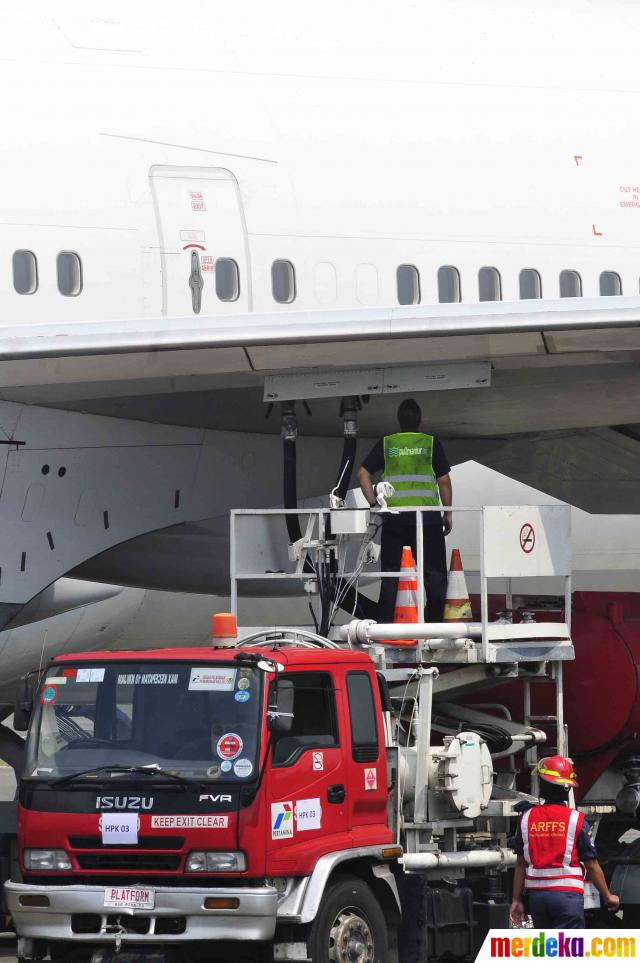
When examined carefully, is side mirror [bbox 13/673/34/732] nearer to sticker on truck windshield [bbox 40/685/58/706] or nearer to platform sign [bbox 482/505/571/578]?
sticker on truck windshield [bbox 40/685/58/706]

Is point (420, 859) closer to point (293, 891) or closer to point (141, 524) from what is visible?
point (293, 891)

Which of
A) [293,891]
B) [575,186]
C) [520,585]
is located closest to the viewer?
[293,891]

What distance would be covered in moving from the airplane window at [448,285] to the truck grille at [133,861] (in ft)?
19.0

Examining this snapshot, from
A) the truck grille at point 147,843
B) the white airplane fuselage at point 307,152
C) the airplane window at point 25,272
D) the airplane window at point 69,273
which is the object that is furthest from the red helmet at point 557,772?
the airplane window at point 25,272

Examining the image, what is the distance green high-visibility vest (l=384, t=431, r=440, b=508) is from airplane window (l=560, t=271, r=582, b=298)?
105 inches

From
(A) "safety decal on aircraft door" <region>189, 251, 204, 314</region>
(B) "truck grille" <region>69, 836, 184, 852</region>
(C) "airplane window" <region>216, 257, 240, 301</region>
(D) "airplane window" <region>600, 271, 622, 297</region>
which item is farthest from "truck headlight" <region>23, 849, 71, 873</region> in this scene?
(D) "airplane window" <region>600, 271, 622, 297</region>

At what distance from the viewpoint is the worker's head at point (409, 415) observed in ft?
35.6

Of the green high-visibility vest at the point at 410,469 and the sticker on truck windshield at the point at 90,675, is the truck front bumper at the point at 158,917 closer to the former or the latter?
the sticker on truck windshield at the point at 90,675

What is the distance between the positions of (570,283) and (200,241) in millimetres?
3368

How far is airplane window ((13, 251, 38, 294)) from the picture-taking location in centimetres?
1037

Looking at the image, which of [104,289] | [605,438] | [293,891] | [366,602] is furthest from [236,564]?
[605,438]

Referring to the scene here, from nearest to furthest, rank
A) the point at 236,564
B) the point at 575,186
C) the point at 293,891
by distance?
the point at 293,891, the point at 236,564, the point at 575,186

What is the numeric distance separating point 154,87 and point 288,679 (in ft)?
16.9

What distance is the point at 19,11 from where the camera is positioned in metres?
11.0
